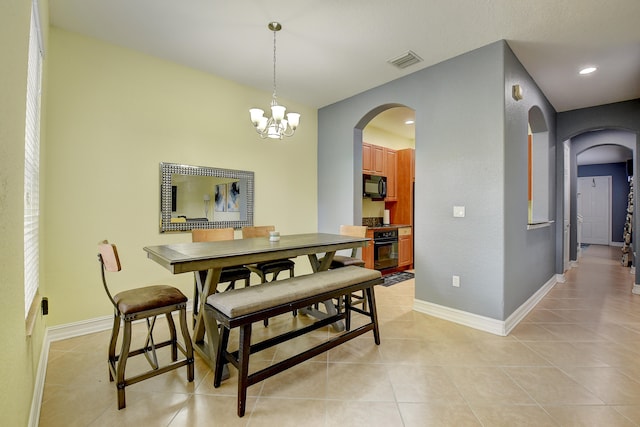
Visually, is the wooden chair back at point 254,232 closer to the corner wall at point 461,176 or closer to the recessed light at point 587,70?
the corner wall at point 461,176

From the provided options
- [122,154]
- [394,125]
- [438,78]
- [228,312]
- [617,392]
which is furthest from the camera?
[394,125]

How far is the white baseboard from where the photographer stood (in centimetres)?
275

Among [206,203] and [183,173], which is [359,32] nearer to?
[183,173]

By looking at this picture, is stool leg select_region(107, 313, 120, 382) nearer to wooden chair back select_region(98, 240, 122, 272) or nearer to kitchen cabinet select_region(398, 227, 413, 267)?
wooden chair back select_region(98, 240, 122, 272)

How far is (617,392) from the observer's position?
1873 mm

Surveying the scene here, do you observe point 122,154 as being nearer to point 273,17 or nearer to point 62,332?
point 62,332

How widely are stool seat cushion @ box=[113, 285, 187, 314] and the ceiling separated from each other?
225 centimetres

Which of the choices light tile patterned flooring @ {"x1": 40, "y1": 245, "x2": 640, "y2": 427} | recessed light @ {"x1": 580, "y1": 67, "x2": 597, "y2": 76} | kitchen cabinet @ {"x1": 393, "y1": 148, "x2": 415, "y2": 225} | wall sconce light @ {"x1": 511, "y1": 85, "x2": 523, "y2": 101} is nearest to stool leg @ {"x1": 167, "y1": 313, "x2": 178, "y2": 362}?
light tile patterned flooring @ {"x1": 40, "y1": 245, "x2": 640, "y2": 427}

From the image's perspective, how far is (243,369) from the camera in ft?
5.52

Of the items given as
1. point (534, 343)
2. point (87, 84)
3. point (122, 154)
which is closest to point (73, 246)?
point (122, 154)

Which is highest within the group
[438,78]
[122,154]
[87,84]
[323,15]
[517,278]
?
[323,15]

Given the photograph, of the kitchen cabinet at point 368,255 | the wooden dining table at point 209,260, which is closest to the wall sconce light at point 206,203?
the wooden dining table at point 209,260

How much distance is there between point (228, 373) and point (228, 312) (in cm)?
65

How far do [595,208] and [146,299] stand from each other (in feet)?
41.1
